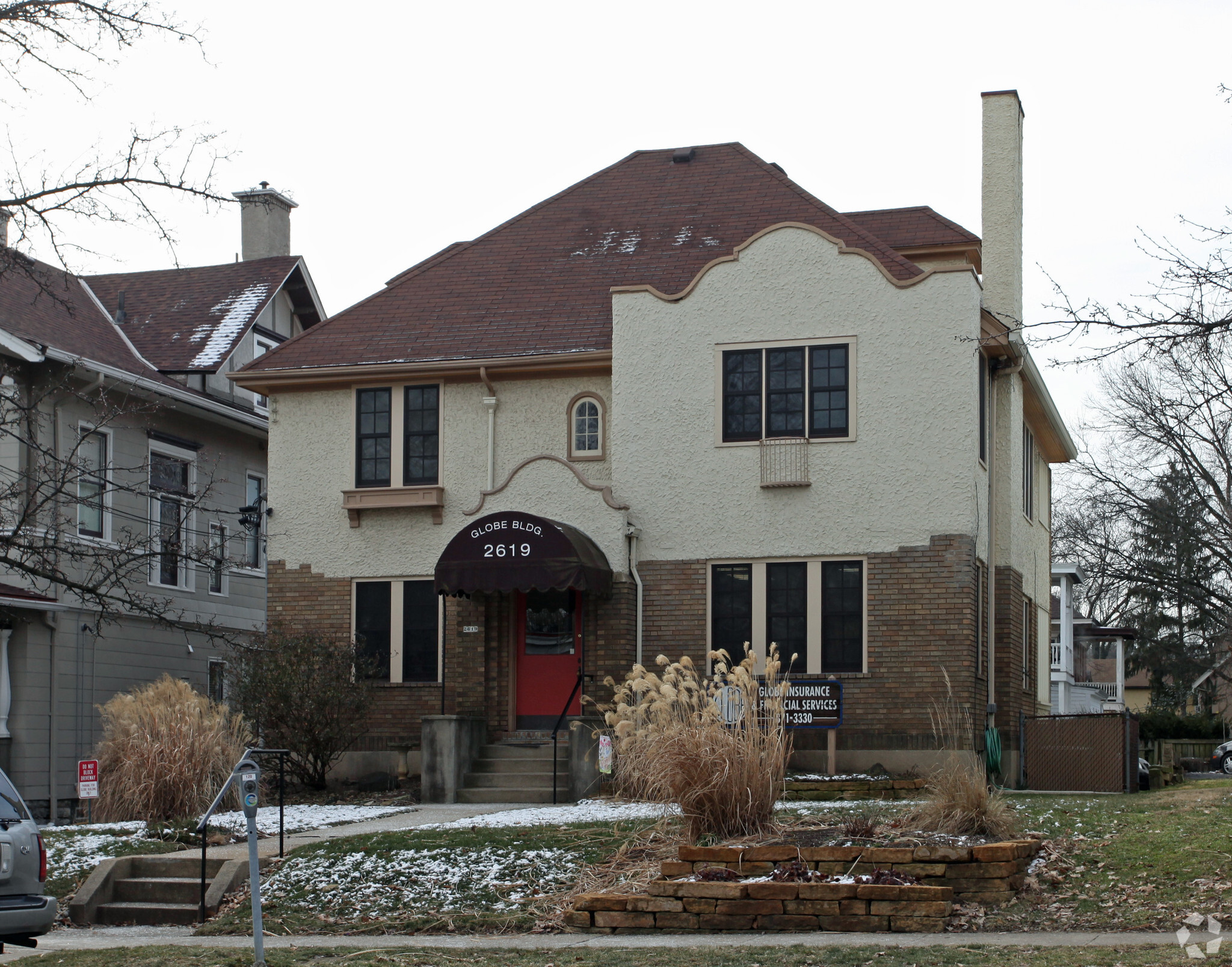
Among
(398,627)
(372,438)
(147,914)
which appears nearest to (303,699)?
(398,627)

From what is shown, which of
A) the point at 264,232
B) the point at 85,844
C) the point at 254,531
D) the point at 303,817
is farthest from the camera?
the point at 264,232

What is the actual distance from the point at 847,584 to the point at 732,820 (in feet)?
27.4

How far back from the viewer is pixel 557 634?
21.8 metres

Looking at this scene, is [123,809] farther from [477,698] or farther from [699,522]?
[699,522]

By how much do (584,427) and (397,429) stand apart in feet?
9.37

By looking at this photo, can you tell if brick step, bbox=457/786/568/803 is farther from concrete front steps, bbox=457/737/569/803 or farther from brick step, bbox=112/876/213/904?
brick step, bbox=112/876/213/904

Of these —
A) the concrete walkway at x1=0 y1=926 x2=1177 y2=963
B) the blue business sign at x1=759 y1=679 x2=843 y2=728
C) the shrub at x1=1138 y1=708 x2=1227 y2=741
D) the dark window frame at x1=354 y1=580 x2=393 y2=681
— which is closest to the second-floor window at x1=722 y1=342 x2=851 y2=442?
the blue business sign at x1=759 y1=679 x2=843 y2=728

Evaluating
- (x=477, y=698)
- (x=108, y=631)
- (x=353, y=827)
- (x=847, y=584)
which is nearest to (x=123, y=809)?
(x=353, y=827)

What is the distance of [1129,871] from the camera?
37.4ft

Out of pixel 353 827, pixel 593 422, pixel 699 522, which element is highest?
pixel 593 422

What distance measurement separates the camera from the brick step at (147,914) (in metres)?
12.9

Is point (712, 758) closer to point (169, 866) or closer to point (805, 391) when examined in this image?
point (169, 866)

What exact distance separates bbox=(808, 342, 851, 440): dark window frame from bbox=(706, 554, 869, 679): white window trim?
168cm

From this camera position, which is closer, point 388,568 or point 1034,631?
point 388,568
